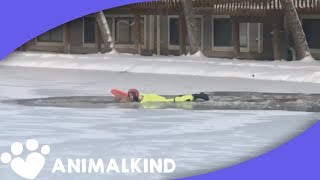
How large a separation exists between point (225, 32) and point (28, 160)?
29.4 feet

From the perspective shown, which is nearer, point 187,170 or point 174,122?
point 187,170

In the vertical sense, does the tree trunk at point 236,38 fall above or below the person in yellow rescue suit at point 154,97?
above

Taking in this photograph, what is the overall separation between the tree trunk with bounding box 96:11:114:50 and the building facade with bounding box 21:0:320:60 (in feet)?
2.08

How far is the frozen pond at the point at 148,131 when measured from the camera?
504 centimetres

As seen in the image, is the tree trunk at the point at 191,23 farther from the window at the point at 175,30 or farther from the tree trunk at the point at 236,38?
the tree trunk at the point at 236,38

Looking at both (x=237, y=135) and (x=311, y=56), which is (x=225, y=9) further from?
(x=237, y=135)

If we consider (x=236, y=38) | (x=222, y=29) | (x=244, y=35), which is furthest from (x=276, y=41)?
(x=222, y=29)

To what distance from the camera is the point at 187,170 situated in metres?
4.71

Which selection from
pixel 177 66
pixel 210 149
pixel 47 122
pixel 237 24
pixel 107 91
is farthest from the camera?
pixel 237 24

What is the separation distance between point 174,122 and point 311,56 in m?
6.39

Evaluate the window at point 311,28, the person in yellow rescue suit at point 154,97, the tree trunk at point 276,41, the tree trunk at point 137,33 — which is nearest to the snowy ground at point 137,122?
the person in yellow rescue suit at point 154,97

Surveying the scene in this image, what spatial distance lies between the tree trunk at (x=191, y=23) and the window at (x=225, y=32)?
38cm

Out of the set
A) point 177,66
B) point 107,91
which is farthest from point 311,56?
point 107,91

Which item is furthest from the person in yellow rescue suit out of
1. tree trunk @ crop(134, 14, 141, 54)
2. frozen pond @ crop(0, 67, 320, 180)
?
tree trunk @ crop(134, 14, 141, 54)
